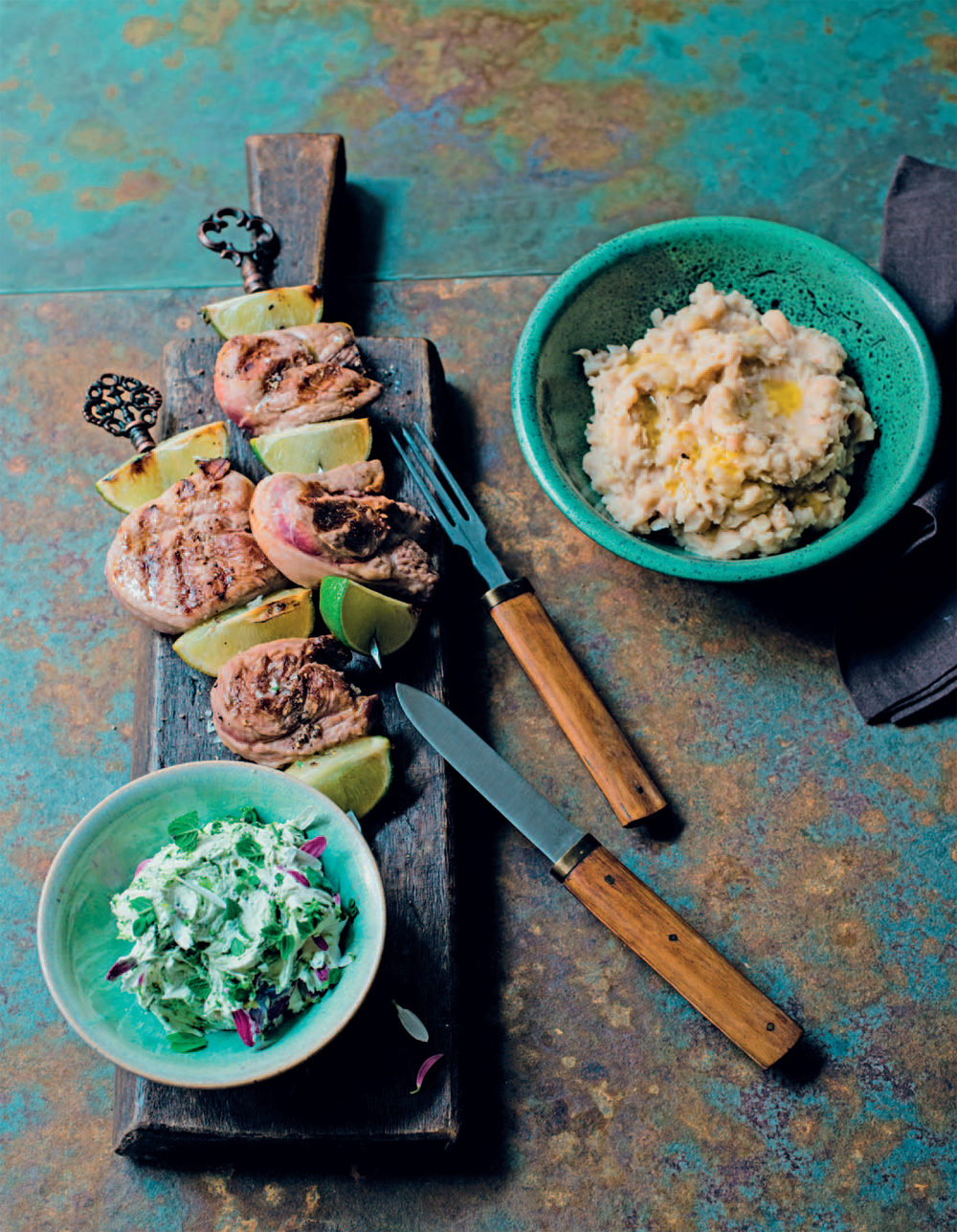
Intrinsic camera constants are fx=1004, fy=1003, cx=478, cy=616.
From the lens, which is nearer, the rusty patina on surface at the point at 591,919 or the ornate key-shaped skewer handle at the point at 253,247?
the rusty patina on surface at the point at 591,919

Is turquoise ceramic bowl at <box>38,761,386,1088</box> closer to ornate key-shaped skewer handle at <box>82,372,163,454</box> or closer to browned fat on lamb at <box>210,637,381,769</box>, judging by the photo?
browned fat on lamb at <box>210,637,381,769</box>

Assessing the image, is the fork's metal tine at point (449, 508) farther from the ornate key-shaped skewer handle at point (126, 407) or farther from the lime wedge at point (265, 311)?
the ornate key-shaped skewer handle at point (126, 407)

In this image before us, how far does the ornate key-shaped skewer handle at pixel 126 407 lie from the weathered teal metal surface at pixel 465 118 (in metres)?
0.54

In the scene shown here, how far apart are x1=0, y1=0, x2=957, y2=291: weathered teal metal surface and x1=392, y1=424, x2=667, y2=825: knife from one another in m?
0.81

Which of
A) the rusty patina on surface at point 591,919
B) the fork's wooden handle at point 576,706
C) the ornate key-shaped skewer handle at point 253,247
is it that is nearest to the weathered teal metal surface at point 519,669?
the rusty patina on surface at point 591,919

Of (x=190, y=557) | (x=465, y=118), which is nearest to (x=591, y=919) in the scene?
(x=190, y=557)

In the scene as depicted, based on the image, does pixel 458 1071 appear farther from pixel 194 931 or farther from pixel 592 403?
pixel 592 403

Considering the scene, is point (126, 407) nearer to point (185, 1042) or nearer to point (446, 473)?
point (446, 473)

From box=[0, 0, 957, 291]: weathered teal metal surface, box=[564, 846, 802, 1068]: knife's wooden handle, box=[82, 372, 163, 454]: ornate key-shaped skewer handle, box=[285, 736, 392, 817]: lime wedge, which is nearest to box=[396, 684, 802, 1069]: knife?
box=[564, 846, 802, 1068]: knife's wooden handle

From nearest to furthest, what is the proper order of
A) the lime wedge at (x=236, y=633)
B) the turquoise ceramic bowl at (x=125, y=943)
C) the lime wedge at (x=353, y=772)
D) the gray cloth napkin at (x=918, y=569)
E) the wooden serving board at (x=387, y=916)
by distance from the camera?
the turquoise ceramic bowl at (x=125, y=943)
the wooden serving board at (x=387, y=916)
the lime wedge at (x=353, y=772)
the lime wedge at (x=236, y=633)
the gray cloth napkin at (x=918, y=569)

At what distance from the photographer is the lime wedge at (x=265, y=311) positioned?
261 cm

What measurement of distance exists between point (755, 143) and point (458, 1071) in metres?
2.73

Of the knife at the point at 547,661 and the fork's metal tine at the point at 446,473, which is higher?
the fork's metal tine at the point at 446,473

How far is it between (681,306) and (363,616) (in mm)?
1168
